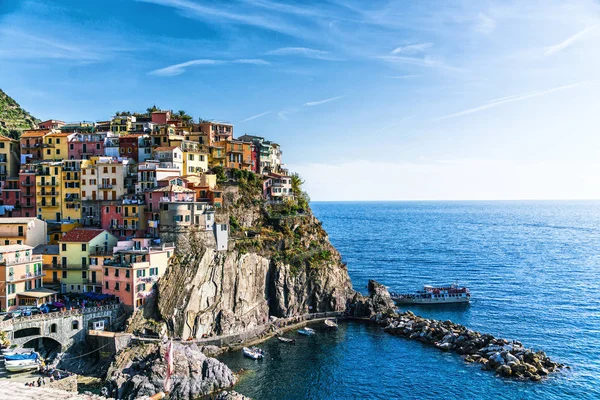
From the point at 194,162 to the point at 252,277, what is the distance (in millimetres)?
27935

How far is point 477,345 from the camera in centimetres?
6856

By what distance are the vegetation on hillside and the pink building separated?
62.0m

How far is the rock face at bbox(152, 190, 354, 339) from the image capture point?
69.2m

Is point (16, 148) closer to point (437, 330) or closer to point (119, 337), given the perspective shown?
point (119, 337)

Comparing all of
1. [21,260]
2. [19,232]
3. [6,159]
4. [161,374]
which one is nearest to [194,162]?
[19,232]

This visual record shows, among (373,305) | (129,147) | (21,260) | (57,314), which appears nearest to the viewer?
(57,314)

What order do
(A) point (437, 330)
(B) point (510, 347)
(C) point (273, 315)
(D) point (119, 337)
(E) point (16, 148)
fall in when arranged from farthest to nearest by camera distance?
(E) point (16, 148) < (C) point (273, 315) < (A) point (437, 330) < (B) point (510, 347) < (D) point (119, 337)

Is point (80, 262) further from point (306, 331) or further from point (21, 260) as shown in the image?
point (306, 331)

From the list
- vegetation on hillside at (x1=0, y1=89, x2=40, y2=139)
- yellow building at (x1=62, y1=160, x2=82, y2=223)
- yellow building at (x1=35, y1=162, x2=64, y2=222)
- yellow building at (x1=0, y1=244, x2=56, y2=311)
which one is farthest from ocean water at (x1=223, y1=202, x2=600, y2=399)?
vegetation on hillside at (x1=0, y1=89, x2=40, y2=139)

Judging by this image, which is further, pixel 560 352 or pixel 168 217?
pixel 168 217

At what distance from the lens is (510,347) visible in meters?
65.1

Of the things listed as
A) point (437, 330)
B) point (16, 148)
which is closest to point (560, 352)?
point (437, 330)

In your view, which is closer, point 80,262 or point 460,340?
point 460,340

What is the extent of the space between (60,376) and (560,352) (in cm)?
6926
